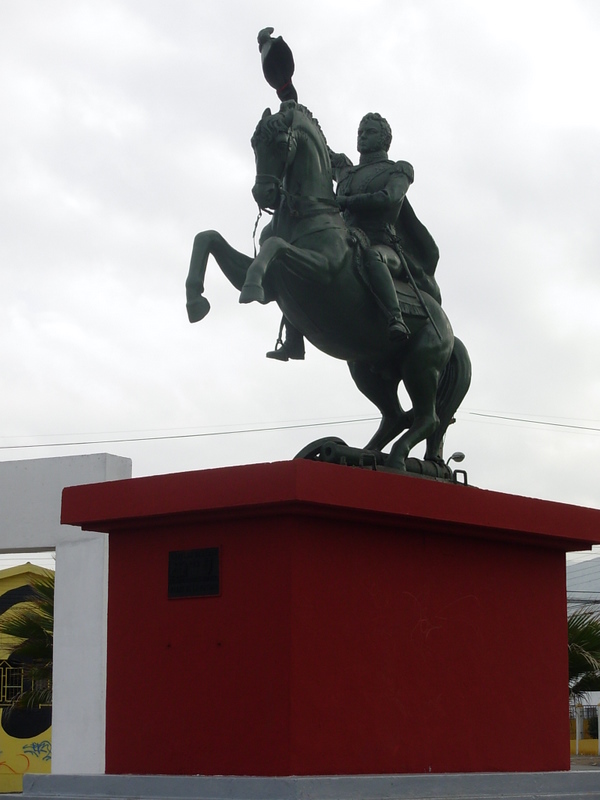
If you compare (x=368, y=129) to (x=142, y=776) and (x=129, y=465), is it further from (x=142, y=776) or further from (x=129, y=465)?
(x=129, y=465)

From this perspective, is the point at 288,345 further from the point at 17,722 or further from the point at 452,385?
the point at 17,722

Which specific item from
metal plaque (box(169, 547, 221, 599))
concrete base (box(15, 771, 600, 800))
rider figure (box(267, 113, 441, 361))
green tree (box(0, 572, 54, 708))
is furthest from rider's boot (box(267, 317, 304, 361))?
green tree (box(0, 572, 54, 708))

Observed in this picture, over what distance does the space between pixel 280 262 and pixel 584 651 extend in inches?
288

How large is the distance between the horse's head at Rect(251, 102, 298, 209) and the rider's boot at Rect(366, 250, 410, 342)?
701 mm

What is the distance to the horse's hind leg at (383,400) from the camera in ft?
26.2

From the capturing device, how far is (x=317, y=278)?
7.08m

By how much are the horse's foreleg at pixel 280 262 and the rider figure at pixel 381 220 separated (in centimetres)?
39

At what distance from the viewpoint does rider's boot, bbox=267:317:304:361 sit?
7.59 metres

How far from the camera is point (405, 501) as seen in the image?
21.8 feet

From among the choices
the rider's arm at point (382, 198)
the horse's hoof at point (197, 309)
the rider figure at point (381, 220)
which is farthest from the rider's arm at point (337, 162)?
the horse's hoof at point (197, 309)

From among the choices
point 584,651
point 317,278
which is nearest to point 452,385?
point 317,278

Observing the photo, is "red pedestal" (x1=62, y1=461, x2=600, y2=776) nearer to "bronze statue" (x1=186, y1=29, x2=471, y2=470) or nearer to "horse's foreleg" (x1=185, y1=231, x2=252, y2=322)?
"bronze statue" (x1=186, y1=29, x2=471, y2=470)

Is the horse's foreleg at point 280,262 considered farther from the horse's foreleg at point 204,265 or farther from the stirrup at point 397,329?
the stirrup at point 397,329

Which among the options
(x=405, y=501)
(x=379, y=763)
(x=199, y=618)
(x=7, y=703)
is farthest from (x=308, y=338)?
(x=7, y=703)
